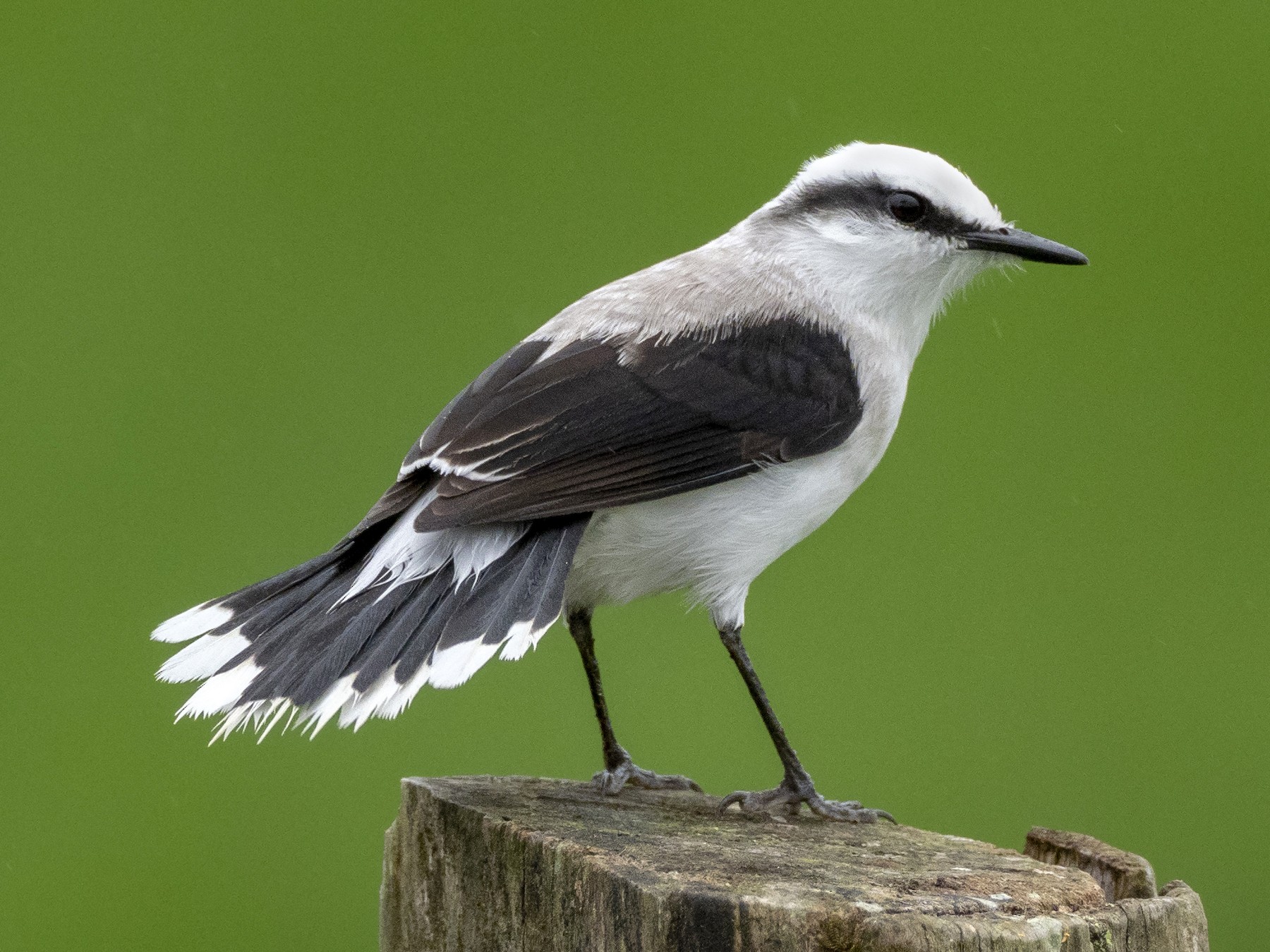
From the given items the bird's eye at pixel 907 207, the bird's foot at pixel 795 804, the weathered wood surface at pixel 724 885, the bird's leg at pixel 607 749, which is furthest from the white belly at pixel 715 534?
the bird's eye at pixel 907 207

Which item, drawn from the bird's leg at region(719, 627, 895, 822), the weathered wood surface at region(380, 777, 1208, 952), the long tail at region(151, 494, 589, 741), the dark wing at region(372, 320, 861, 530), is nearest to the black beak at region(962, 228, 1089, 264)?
the dark wing at region(372, 320, 861, 530)

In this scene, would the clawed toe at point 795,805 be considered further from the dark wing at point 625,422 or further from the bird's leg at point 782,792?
the dark wing at point 625,422

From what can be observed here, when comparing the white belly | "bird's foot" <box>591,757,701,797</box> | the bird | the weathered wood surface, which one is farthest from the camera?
"bird's foot" <box>591,757,701,797</box>

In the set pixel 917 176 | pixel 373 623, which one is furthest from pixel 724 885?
pixel 917 176

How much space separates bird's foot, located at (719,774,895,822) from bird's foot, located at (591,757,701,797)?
0.35 m

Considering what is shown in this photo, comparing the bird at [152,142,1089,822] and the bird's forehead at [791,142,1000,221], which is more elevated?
the bird's forehead at [791,142,1000,221]

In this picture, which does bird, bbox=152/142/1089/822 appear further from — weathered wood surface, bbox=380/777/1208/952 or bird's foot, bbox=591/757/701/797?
weathered wood surface, bbox=380/777/1208/952

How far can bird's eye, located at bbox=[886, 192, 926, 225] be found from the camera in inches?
160

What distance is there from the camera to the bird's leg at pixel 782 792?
360 cm

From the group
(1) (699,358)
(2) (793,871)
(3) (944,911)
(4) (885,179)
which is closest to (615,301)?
(1) (699,358)

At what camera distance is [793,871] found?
273 cm

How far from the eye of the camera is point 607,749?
405 cm

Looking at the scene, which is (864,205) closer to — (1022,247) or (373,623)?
(1022,247)

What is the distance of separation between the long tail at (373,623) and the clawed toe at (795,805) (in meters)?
0.85
